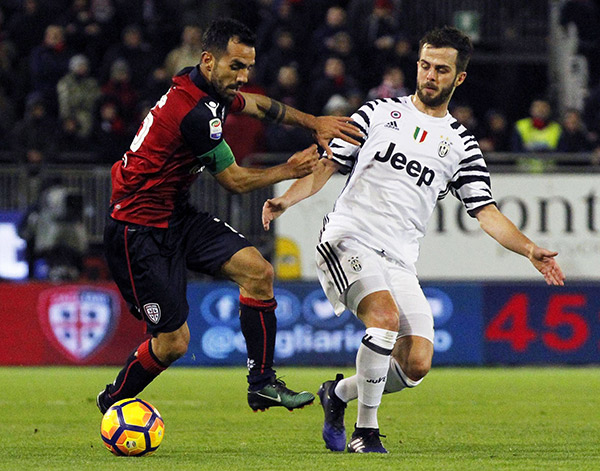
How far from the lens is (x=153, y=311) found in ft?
25.6

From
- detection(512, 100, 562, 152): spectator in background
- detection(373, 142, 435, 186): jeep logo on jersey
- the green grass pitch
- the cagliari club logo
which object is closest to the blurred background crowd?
detection(512, 100, 562, 152): spectator in background

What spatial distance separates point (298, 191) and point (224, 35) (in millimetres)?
986

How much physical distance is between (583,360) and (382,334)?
9.24 meters

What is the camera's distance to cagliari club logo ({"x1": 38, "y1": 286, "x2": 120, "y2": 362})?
15.6 m

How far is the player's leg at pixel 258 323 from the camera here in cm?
781

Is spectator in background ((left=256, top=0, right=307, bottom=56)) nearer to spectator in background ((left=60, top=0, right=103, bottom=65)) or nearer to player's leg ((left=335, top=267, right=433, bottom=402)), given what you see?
spectator in background ((left=60, top=0, right=103, bottom=65))

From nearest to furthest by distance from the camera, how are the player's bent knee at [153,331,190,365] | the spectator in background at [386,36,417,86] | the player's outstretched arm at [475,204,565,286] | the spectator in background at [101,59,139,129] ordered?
the player's outstretched arm at [475,204,565,286]
the player's bent knee at [153,331,190,365]
the spectator in background at [101,59,139,129]
the spectator in background at [386,36,417,86]

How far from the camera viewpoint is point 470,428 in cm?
897

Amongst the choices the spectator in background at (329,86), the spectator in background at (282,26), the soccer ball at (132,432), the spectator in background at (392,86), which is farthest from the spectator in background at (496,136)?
the soccer ball at (132,432)

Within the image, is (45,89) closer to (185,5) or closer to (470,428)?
(185,5)

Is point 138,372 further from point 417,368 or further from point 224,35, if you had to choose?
point 224,35

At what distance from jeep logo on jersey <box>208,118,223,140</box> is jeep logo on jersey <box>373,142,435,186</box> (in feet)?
3.11

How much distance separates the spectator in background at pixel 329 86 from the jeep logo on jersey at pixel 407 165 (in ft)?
30.0

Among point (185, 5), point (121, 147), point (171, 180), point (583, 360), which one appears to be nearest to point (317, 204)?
point (121, 147)
